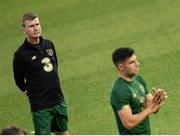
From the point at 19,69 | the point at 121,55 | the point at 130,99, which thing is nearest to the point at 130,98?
the point at 130,99

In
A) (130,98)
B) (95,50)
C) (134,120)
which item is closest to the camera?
(134,120)

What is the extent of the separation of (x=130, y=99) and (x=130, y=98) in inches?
0.5

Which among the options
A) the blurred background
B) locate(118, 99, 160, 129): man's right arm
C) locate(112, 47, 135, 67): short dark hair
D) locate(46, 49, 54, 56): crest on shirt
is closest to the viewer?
locate(118, 99, 160, 129): man's right arm

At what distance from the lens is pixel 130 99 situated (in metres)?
5.67

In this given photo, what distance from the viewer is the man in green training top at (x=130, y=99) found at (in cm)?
555

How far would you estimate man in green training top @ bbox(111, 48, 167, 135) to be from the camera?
5.55m

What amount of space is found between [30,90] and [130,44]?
4.16 meters

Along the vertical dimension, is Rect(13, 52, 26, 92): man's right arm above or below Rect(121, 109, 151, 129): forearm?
above

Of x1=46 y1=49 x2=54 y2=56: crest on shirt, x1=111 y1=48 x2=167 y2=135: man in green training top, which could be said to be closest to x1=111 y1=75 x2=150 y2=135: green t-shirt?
x1=111 y1=48 x2=167 y2=135: man in green training top

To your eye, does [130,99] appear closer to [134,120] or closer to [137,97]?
[137,97]

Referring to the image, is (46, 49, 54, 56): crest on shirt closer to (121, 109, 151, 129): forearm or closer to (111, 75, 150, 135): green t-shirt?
(111, 75, 150, 135): green t-shirt

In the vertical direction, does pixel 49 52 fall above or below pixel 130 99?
above

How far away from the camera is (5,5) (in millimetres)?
14055

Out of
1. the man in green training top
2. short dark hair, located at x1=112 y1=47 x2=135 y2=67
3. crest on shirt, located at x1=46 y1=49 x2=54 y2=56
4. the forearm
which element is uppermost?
crest on shirt, located at x1=46 y1=49 x2=54 y2=56
